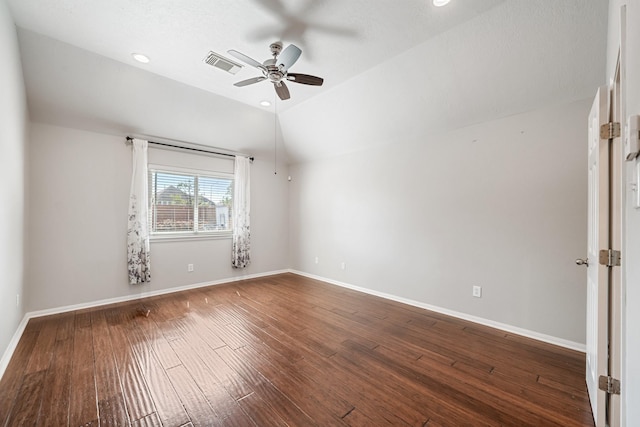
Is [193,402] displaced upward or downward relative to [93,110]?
downward

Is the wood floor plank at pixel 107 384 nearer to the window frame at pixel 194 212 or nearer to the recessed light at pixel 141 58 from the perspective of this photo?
the window frame at pixel 194 212

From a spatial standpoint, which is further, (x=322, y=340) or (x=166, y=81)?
(x=166, y=81)

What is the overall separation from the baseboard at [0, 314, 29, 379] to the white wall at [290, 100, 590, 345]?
4.02m

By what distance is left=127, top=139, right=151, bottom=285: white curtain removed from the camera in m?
3.94

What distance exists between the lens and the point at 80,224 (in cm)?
362

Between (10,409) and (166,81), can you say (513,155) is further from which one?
(10,409)

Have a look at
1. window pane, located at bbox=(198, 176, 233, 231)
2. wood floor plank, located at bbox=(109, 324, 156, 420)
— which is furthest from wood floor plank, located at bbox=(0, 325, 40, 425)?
window pane, located at bbox=(198, 176, 233, 231)

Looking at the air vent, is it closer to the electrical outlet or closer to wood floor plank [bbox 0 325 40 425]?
wood floor plank [bbox 0 325 40 425]

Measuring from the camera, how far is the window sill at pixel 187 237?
14.0 feet

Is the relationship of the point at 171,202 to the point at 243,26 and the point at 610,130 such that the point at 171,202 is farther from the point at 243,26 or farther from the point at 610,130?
the point at 610,130

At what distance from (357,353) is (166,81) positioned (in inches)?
155

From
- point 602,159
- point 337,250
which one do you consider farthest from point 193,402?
point 337,250

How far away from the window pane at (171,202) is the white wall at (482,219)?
2781 millimetres

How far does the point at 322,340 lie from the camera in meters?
2.70
